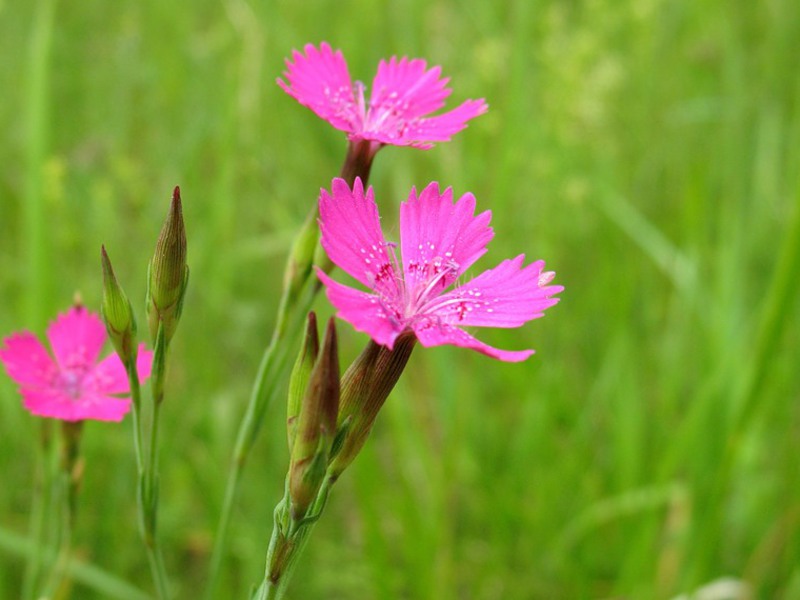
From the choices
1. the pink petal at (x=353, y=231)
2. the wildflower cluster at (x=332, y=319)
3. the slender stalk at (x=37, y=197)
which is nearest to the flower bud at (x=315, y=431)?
the wildflower cluster at (x=332, y=319)

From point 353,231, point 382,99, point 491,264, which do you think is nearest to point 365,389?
point 353,231

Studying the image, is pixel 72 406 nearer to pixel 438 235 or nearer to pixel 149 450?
pixel 149 450

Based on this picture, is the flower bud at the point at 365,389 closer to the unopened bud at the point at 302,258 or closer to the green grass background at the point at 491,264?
the unopened bud at the point at 302,258

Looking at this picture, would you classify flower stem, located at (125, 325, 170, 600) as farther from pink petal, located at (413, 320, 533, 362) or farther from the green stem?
pink petal, located at (413, 320, 533, 362)

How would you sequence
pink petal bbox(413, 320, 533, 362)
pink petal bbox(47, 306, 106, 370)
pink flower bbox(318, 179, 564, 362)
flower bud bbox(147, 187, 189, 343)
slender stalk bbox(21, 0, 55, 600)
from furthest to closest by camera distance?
slender stalk bbox(21, 0, 55, 600)
pink petal bbox(47, 306, 106, 370)
flower bud bbox(147, 187, 189, 343)
pink flower bbox(318, 179, 564, 362)
pink petal bbox(413, 320, 533, 362)

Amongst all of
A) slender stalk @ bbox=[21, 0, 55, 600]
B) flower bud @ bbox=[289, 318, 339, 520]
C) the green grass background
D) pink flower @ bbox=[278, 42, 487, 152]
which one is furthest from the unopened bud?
slender stalk @ bbox=[21, 0, 55, 600]

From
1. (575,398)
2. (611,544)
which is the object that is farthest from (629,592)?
(575,398)

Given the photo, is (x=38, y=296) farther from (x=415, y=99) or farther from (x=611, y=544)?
(x=611, y=544)
